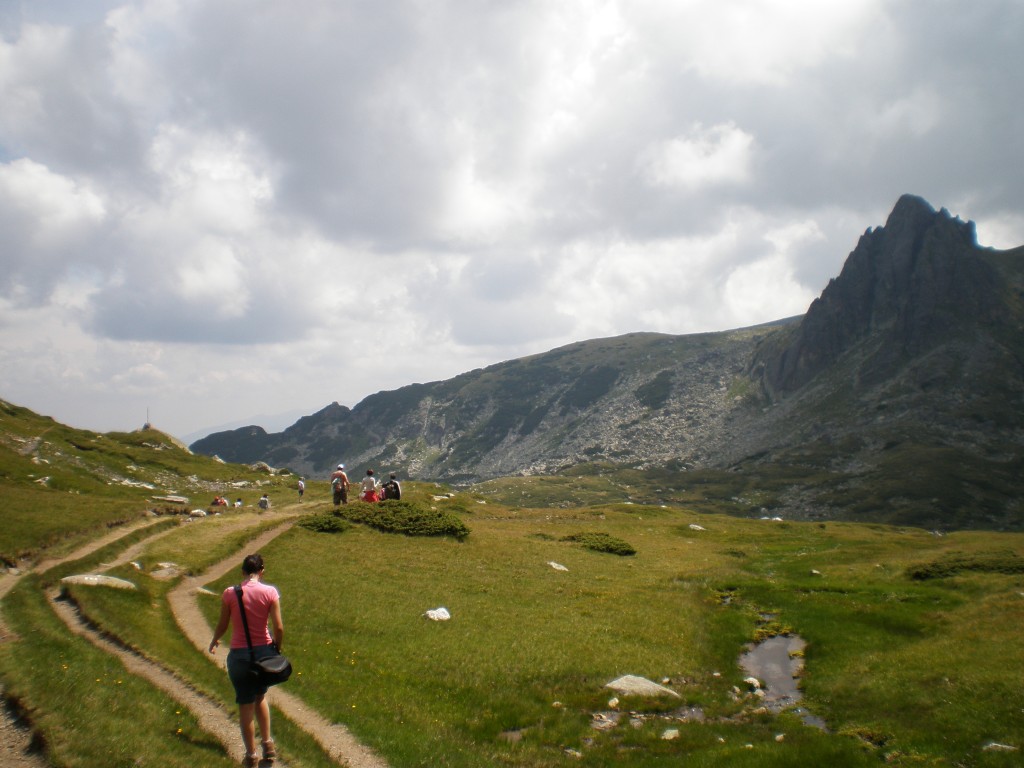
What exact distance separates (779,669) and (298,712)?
71.5ft

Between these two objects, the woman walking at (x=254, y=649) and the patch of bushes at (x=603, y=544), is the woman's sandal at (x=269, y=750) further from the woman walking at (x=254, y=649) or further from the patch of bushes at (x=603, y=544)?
the patch of bushes at (x=603, y=544)

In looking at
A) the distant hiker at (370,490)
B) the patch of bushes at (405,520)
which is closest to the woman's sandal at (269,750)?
the patch of bushes at (405,520)

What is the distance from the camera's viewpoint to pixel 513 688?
2245cm

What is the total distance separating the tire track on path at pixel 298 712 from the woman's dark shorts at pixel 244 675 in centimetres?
324

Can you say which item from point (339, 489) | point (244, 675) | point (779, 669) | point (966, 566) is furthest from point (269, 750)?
point (966, 566)

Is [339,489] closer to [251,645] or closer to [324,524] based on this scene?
[324,524]

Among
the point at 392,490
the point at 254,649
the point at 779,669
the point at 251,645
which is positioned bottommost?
the point at 779,669

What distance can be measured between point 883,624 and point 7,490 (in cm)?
6360

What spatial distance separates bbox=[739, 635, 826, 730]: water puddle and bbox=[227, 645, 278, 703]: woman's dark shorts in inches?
718

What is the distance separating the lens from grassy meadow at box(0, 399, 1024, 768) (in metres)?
16.8

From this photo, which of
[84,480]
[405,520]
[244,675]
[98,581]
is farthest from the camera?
[84,480]

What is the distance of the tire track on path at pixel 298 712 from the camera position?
1582cm

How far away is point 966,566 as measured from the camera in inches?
1750

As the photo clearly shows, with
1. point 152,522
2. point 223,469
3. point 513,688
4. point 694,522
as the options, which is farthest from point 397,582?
point 223,469
